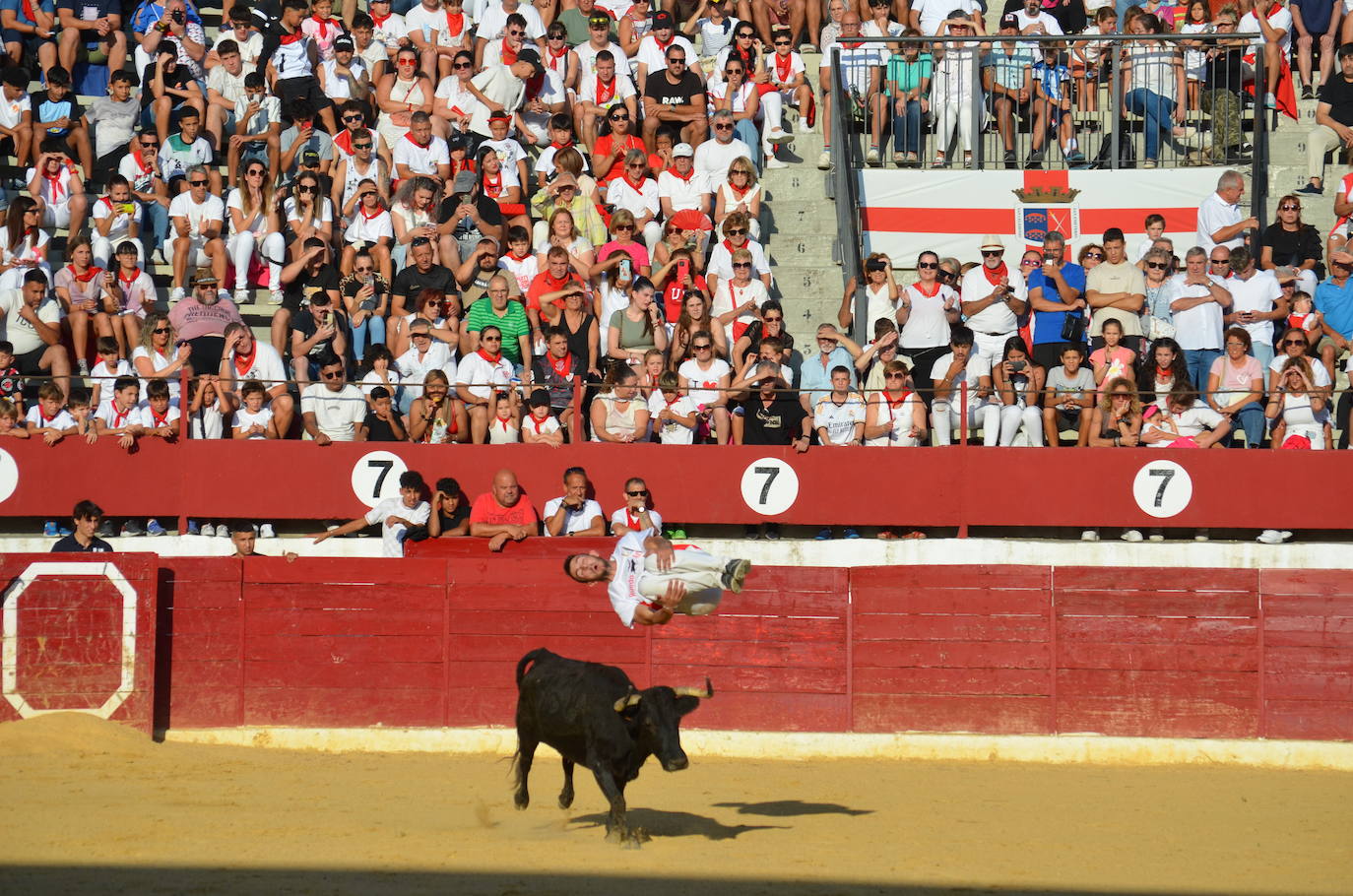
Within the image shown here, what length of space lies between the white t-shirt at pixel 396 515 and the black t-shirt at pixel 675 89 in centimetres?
487

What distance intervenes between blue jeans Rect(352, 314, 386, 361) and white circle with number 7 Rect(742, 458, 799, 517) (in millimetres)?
3206

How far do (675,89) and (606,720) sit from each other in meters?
8.23

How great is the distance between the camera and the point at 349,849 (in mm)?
9234

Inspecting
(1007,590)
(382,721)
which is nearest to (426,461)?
(382,721)

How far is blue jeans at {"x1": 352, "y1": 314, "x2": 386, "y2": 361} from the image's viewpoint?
14.5m

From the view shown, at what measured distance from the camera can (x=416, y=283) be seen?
14.6 meters

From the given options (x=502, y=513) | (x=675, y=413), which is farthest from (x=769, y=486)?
(x=502, y=513)

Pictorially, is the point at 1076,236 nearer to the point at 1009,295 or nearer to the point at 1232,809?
the point at 1009,295

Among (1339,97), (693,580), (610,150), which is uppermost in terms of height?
(1339,97)

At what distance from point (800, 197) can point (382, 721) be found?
6.33 m

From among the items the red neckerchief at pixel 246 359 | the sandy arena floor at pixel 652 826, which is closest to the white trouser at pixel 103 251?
the red neckerchief at pixel 246 359

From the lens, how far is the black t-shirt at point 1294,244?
48.7 feet

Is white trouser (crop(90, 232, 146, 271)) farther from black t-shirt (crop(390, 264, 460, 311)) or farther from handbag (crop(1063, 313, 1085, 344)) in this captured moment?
handbag (crop(1063, 313, 1085, 344))

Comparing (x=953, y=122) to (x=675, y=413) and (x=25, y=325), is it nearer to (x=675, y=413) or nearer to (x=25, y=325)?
(x=675, y=413)
